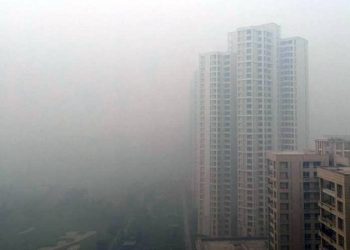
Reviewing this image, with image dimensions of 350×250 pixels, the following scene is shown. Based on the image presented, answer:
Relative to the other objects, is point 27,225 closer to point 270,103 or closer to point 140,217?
point 140,217

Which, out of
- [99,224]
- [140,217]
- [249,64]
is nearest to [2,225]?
[99,224]

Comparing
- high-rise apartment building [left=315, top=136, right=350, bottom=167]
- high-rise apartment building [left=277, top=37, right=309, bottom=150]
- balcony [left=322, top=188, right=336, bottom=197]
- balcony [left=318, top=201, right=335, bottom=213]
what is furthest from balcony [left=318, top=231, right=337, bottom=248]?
high-rise apartment building [left=277, top=37, right=309, bottom=150]

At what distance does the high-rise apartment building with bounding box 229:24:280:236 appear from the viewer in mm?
4582

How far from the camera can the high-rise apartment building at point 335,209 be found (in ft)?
6.82

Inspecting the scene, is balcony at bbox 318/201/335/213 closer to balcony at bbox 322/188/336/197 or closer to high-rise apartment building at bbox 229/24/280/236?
balcony at bbox 322/188/336/197

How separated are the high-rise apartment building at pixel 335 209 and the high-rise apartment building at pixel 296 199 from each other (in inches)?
18.8

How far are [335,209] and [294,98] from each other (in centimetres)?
277

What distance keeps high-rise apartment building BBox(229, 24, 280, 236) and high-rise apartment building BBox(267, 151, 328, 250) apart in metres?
1.53

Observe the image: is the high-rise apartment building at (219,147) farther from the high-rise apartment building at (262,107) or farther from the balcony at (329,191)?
the balcony at (329,191)

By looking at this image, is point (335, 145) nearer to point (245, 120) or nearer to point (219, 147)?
point (245, 120)

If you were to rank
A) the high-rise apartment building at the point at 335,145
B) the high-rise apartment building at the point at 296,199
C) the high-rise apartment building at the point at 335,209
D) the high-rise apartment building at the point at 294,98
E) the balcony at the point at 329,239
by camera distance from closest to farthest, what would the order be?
the high-rise apartment building at the point at 335,209, the balcony at the point at 329,239, the high-rise apartment building at the point at 296,199, the high-rise apartment building at the point at 335,145, the high-rise apartment building at the point at 294,98

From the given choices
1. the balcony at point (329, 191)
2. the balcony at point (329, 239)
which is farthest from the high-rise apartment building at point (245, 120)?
the balcony at point (329, 191)

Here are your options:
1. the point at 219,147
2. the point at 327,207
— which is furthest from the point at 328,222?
the point at 219,147

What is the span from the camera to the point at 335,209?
2.22 meters
